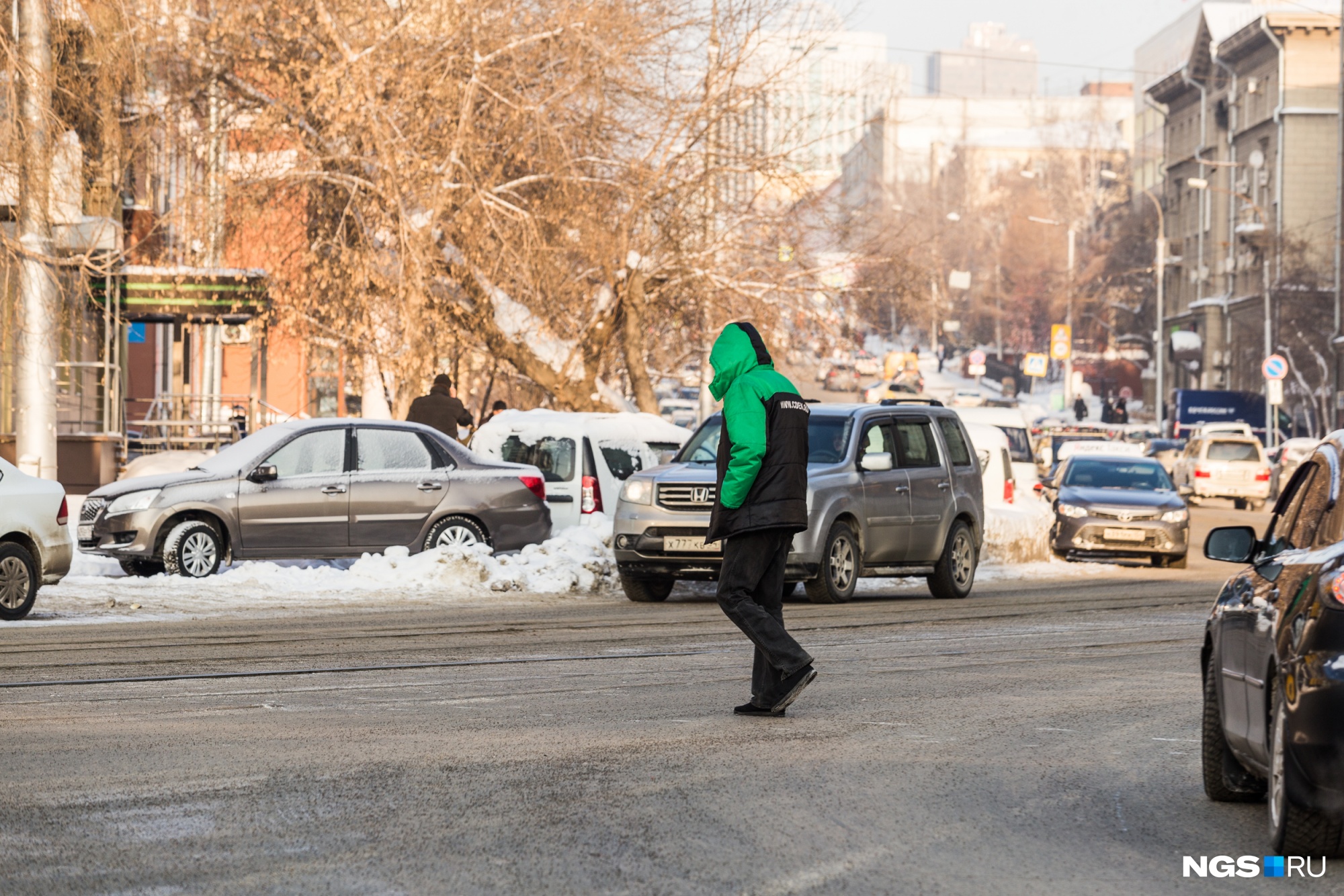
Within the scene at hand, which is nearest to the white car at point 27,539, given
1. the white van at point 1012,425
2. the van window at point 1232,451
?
the white van at point 1012,425

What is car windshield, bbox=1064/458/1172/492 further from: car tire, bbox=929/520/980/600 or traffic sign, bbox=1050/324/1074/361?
traffic sign, bbox=1050/324/1074/361

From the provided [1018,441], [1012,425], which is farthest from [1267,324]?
[1018,441]

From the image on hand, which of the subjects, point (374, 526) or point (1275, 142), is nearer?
point (374, 526)

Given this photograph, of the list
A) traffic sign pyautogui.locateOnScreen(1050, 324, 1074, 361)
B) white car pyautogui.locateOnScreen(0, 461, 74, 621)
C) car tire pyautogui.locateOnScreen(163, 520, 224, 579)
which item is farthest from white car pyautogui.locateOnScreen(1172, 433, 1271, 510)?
white car pyautogui.locateOnScreen(0, 461, 74, 621)

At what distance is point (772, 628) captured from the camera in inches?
367

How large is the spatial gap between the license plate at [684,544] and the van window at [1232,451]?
30258 mm

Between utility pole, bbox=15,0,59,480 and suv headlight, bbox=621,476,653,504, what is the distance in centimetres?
774

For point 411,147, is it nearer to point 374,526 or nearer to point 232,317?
point 232,317

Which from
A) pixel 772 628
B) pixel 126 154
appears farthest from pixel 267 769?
pixel 126 154

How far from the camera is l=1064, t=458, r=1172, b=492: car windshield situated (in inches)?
1065

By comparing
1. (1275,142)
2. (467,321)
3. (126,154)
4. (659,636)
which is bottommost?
(659,636)

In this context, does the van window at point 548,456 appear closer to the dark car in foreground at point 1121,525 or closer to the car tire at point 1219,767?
the dark car in foreground at point 1121,525

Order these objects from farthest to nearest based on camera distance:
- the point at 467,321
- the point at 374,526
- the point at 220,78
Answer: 1. the point at 467,321
2. the point at 220,78
3. the point at 374,526

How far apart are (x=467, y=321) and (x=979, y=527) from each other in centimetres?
1280
